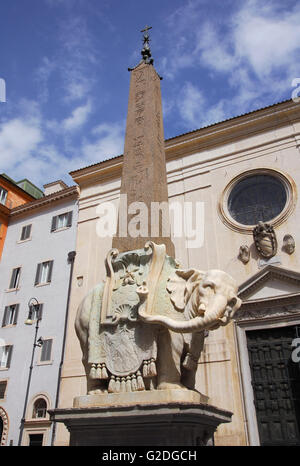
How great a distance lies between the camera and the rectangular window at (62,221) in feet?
55.2

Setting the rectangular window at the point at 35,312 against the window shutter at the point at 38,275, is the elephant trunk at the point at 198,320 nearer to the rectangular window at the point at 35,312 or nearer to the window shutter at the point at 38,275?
the rectangular window at the point at 35,312

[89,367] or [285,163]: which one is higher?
[285,163]

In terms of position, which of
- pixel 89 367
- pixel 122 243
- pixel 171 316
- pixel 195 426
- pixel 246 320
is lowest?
pixel 195 426

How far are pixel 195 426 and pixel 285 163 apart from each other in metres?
10.4

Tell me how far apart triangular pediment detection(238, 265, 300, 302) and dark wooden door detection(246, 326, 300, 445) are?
92cm

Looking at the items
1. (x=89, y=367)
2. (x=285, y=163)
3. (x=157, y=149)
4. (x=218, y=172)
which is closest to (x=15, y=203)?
(x=218, y=172)

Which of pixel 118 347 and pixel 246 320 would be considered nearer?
pixel 118 347

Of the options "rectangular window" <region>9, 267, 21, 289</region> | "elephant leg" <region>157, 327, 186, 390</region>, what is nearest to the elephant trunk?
"elephant leg" <region>157, 327, 186, 390</region>

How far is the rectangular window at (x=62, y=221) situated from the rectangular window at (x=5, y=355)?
16.7 ft

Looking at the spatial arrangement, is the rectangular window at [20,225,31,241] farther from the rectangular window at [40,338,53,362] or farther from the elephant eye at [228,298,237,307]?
the elephant eye at [228,298,237,307]

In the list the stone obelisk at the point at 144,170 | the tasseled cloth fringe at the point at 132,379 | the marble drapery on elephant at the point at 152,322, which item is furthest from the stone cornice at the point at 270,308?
the tasseled cloth fringe at the point at 132,379

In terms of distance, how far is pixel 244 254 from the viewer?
11.5 m
